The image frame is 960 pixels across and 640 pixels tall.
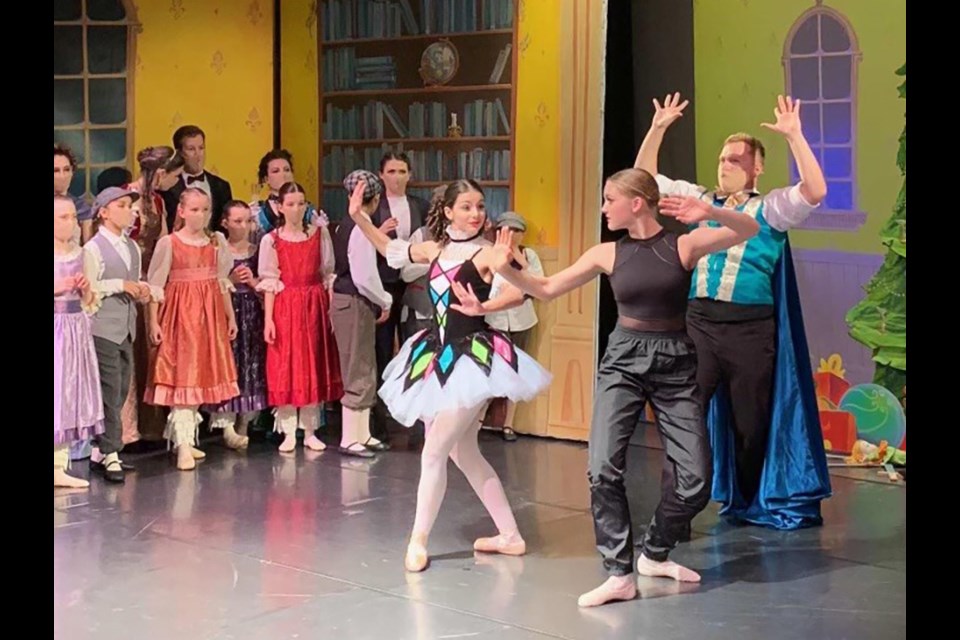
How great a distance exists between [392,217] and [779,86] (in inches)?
84.0

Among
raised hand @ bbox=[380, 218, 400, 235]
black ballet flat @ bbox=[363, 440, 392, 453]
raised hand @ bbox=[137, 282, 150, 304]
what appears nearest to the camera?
raised hand @ bbox=[137, 282, 150, 304]

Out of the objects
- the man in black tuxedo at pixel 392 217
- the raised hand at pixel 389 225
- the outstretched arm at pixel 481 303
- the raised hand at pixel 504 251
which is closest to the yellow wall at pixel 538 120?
the man in black tuxedo at pixel 392 217

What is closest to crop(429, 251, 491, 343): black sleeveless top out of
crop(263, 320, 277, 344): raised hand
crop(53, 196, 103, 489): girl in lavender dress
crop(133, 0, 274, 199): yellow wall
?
crop(53, 196, 103, 489): girl in lavender dress

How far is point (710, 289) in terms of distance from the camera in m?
5.68

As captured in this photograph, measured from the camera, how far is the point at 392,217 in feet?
23.7

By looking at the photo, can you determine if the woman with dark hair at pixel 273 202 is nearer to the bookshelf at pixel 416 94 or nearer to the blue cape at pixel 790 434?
the bookshelf at pixel 416 94

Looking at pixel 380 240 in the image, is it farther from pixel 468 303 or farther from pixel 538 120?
pixel 538 120

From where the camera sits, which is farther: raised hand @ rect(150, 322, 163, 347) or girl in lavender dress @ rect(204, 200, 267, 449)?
girl in lavender dress @ rect(204, 200, 267, 449)

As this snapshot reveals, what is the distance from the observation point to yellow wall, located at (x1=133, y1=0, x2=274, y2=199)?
811cm

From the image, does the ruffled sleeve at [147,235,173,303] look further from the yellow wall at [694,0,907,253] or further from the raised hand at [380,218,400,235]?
the yellow wall at [694,0,907,253]

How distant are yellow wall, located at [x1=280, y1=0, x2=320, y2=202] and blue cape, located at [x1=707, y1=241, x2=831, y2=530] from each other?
3.72 m
